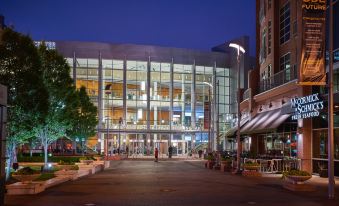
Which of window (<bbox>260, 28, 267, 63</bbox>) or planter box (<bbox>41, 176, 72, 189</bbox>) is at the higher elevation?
window (<bbox>260, 28, 267, 63</bbox>)

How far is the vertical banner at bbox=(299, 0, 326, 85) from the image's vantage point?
20969 mm

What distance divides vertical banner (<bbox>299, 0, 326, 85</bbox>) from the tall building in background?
3.00 m

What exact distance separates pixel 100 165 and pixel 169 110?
44717mm

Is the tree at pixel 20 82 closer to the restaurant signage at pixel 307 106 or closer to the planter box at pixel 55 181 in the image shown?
the planter box at pixel 55 181

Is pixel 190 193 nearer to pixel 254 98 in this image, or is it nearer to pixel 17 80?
pixel 17 80

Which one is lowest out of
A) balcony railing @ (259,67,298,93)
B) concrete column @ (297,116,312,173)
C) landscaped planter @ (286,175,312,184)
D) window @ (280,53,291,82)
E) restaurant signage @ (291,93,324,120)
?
landscaped planter @ (286,175,312,184)

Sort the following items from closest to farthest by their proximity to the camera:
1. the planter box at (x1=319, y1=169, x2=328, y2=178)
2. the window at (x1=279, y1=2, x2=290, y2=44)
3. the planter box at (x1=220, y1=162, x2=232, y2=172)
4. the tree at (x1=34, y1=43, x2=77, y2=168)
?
the planter box at (x1=319, y1=169, x2=328, y2=178), the tree at (x1=34, y1=43, x2=77, y2=168), the planter box at (x1=220, y1=162, x2=232, y2=172), the window at (x1=279, y1=2, x2=290, y2=44)

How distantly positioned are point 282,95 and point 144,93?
46896 millimetres

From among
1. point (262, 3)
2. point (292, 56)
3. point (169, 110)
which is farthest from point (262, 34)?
point (169, 110)

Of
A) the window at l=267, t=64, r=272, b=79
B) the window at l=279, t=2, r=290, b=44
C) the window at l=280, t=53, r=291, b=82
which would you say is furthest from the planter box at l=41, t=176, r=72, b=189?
the window at l=267, t=64, r=272, b=79

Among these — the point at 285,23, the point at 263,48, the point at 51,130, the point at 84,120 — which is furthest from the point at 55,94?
the point at 84,120

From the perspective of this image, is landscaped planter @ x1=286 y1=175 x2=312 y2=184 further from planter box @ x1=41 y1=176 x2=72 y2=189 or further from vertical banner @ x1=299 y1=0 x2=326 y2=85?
planter box @ x1=41 y1=176 x2=72 y2=189

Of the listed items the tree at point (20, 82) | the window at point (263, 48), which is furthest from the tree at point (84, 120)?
the tree at point (20, 82)

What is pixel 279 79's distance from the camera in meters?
37.3
